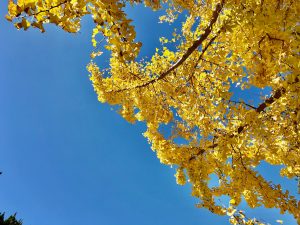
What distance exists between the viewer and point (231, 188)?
5574mm

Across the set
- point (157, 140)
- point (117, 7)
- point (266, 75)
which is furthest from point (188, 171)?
point (117, 7)

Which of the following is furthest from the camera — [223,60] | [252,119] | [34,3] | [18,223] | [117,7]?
[18,223]

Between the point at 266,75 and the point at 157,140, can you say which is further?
the point at 157,140

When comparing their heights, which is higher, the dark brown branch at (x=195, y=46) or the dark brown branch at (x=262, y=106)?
the dark brown branch at (x=195, y=46)

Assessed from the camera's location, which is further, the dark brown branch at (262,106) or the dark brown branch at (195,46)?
the dark brown branch at (262,106)

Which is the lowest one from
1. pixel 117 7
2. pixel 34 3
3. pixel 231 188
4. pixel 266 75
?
pixel 34 3

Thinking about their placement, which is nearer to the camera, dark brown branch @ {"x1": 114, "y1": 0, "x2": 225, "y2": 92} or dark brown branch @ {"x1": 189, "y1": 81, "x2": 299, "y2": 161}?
dark brown branch @ {"x1": 114, "y1": 0, "x2": 225, "y2": 92}

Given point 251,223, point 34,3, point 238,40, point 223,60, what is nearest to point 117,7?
point 34,3

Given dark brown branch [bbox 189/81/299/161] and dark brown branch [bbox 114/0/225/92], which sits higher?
dark brown branch [bbox 114/0/225/92]

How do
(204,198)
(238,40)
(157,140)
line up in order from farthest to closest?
(157,140)
(204,198)
(238,40)

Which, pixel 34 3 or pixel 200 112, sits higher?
pixel 200 112

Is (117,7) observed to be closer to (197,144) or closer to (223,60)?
(223,60)

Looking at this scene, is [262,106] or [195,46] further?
[262,106]

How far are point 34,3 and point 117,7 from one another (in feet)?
1.90
